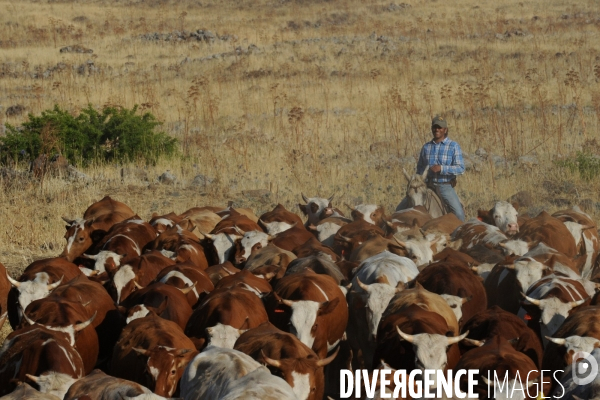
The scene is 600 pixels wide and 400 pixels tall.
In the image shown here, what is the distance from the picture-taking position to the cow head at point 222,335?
8352 millimetres

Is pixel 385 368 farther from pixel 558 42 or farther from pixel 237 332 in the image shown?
Answer: pixel 558 42

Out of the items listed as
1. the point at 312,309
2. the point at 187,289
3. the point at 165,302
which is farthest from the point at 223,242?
the point at 312,309

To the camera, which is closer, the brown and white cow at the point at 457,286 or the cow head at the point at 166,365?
the cow head at the point at 166,365

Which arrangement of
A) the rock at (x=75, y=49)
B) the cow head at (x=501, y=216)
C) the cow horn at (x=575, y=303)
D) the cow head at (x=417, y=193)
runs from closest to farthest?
the cow horn at (x=575, y=303)
the cow head at (x=501, y=216)
the cow head at (x=417, y=193)
the rock at (x=75, y=49)

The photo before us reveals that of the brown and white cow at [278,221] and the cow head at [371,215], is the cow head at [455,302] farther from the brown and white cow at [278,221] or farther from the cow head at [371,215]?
the cow head at [371,215]

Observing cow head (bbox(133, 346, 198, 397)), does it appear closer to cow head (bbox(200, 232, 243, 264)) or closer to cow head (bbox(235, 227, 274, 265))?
cow head (bbox(235, 227, 274, 265))

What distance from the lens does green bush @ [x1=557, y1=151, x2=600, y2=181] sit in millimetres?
17781

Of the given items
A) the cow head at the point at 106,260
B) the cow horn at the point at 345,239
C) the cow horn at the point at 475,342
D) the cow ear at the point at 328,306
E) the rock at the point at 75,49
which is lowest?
the cow horn at the point at 345,239

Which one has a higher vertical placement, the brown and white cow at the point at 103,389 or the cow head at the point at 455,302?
the brown and white cow at the point at 103,389

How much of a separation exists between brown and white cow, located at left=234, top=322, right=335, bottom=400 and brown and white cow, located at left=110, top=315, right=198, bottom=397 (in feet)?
1.76

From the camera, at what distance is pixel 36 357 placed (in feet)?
25.1

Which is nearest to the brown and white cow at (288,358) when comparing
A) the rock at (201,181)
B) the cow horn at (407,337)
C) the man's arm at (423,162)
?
the cow horn at (407,337)

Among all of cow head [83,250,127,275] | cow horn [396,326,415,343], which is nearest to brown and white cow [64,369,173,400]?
cow horn [396,326,415,343]

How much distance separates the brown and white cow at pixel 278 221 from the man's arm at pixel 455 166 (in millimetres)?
2398
